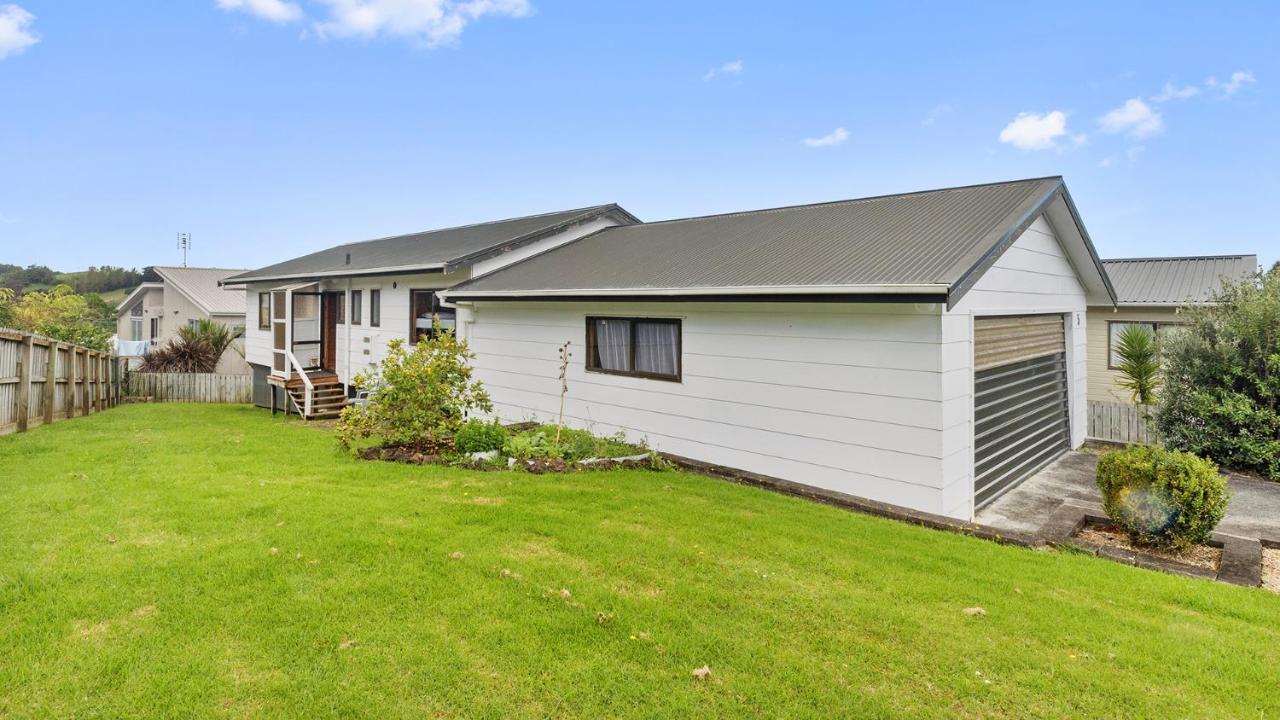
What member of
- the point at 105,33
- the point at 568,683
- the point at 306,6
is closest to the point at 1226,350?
the point at 568,683

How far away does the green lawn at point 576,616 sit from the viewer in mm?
3250

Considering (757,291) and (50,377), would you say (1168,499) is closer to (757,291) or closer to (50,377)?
(757,291)

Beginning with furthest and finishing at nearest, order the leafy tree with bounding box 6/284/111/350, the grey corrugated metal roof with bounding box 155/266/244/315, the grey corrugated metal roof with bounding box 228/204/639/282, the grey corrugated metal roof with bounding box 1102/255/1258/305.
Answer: the grey corrugated metal roof with bounding box 155/266/244/315 < the leafy tree with bounding box 6/284/111/350 < the grey corrugated metal roof with bounding box 1102/255/1258/305 < the grey corrugated metal roof with bounding box 228/204/639/282

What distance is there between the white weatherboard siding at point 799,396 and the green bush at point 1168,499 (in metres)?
1.54

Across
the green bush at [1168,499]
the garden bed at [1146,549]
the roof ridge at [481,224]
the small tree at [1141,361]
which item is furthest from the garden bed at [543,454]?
the small tree at [1141,361]

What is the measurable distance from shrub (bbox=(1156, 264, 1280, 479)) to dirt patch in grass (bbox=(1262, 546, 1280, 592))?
396 cm

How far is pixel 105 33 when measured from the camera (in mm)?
15359

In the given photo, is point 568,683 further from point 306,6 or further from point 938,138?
point 306,6

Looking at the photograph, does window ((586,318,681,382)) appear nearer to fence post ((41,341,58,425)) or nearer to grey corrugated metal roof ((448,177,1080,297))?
grey corrugated metal roof ((448,177,1080,297))

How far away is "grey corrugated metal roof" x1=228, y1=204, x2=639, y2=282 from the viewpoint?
13.4m

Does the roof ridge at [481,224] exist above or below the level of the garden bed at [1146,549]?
above

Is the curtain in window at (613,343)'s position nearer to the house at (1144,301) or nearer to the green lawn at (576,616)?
the green lawn at (576,616)

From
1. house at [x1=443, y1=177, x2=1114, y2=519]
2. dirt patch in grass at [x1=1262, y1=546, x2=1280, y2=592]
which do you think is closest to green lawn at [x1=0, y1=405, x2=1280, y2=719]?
dirt patch in grass at [x1=1262, y1=546, x2=1280, y2=592]

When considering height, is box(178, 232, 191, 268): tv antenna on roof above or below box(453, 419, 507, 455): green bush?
above
